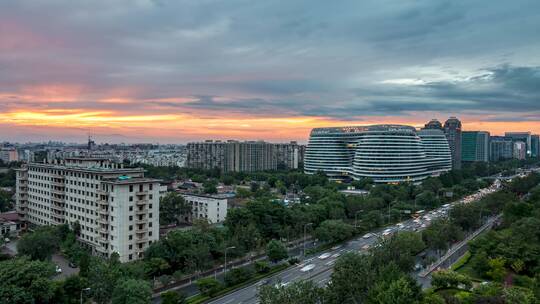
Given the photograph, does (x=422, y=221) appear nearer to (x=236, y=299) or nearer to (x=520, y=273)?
(x=520, y=273)

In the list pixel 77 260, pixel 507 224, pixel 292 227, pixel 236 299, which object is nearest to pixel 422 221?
pixel 507 224

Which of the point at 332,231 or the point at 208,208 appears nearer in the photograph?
the point at 332,231

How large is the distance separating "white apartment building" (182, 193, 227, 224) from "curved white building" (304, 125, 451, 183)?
5164cm

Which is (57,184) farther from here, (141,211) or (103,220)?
(141,211)

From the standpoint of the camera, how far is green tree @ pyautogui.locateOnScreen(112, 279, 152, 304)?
82.7ft

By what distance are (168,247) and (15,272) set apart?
12588 mm

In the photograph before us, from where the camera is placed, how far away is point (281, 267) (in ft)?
129

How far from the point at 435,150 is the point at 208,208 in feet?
286

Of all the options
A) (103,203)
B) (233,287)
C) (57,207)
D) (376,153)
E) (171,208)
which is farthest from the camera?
(376,153)

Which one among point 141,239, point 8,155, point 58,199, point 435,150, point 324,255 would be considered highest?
point 435,150

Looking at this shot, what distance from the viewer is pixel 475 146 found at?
176250 mm

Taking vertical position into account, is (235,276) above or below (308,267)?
above

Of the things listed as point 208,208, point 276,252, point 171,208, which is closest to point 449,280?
point 276,252

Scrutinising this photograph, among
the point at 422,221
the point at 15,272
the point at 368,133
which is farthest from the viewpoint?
the point at 368,133
